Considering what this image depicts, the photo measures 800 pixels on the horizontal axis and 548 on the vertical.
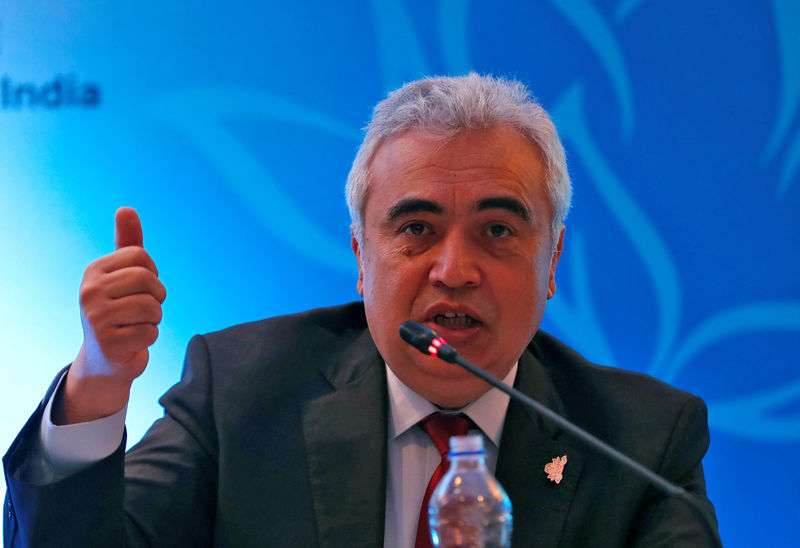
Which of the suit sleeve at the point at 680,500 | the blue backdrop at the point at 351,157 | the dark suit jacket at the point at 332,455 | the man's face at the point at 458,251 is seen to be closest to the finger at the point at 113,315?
the dark suit jacket at the point at 332,455

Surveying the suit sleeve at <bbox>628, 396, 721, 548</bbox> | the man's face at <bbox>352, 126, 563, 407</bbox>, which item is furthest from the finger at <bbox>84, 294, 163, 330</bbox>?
the suit sleeve at <bbox>628, 396, 721, 548</bbox>

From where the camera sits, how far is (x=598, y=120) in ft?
10.1

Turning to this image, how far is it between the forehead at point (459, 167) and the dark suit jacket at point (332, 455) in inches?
17.3

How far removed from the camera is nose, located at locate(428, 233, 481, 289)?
5.83 feet

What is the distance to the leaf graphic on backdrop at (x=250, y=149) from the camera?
3.10 metres

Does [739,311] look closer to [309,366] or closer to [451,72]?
[451,72]

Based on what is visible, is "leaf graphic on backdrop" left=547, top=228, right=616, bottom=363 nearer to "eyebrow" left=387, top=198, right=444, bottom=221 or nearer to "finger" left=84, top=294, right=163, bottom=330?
"eyebrow" left=387, top=198, right=444, bottom=221

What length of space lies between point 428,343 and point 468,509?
0.27 meters

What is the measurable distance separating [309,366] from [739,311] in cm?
160

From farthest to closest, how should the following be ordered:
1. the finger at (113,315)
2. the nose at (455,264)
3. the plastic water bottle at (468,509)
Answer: the nose at (455,264) < the finger at (113,315) < the plastic water bottle at (468,509)

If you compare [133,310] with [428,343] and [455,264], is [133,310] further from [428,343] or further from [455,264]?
[455,264]

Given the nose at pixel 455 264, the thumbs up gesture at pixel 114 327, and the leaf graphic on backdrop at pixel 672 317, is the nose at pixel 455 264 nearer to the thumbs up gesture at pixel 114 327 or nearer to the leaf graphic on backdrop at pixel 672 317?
the thumbs up gesture at pixel 114 327

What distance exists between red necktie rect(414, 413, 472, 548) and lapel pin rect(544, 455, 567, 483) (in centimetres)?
19

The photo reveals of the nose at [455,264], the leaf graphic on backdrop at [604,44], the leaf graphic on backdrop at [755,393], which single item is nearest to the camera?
the nose at [455,264]
